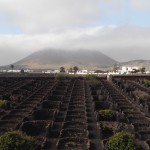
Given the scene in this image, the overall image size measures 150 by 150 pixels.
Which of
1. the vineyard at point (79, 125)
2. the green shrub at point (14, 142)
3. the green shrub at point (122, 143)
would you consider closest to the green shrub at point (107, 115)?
the vineyard at point (79, 125)

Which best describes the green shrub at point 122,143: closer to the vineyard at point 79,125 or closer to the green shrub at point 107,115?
the vineyard at point 79,125

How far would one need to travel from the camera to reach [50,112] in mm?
37500

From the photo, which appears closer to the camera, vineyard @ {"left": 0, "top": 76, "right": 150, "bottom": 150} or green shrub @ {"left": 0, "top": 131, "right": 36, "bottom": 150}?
green shrub @ {"left": 0, "top": 131, "right": 36, "bottom": 150}

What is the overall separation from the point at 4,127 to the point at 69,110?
968 centimetres

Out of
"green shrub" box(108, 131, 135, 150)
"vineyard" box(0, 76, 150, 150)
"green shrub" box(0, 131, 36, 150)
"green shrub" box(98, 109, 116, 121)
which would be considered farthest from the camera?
"green shrub" box(98, 109, 116, 121)

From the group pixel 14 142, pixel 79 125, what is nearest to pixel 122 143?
pixel 14 142

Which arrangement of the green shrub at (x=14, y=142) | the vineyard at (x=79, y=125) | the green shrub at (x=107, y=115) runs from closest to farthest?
the green shrub at (x=14, y=142) → the vineyard at (x=79, y=125) → the green shrub at (x=107, y=115)

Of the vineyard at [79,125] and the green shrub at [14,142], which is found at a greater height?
the green shrub at [14,142]

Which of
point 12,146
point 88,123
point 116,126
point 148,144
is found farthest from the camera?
point 88,123

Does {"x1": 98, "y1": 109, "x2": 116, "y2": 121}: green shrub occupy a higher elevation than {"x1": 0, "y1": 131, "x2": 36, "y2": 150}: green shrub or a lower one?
lower

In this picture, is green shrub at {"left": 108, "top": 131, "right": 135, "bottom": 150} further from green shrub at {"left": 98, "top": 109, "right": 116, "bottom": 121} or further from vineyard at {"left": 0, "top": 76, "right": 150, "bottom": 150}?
green shrub at {"left": 98, "top": 109, "right": 116, "bottom": 121}

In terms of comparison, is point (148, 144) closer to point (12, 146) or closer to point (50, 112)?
point (12, 146)

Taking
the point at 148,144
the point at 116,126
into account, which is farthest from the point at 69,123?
the point at 148,144

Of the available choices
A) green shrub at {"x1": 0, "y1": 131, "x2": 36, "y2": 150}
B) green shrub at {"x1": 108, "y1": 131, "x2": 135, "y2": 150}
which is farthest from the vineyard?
green shrub at {"x1": 0, "y1": 131, "x2": 36, "y2": 150}
